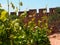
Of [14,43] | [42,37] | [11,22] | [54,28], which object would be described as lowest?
[54,28]

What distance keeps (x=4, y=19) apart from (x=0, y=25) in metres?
0.08

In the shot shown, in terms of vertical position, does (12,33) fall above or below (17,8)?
below

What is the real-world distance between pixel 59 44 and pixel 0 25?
1081 cm

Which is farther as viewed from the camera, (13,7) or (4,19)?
(13,7)

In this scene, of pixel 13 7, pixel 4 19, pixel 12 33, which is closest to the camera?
pixel 4 19

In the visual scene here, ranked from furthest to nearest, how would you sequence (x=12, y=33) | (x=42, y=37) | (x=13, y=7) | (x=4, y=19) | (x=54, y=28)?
(x=54, y=28) < (x=42, y=37) < (x=13, y=7) < (x=12, y=33) < (x=4, y=19)

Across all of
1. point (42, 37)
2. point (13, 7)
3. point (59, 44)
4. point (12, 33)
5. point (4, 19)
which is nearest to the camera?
point (4, 19)

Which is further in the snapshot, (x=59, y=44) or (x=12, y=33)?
(x=59, y=44)

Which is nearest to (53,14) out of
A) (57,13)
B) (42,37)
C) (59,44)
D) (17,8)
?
(57,13)

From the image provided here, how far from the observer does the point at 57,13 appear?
760 inches

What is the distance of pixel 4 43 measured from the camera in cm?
213

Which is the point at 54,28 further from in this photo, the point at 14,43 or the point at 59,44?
the point at 14,43

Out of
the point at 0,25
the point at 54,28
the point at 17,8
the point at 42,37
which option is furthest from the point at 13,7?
the point at 54,28

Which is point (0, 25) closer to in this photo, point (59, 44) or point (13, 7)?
point (13, 7)
